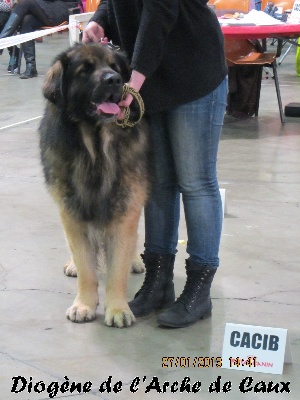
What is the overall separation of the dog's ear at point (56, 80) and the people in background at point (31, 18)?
7588 mm

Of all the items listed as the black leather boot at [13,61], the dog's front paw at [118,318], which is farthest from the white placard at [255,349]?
the black leather boot at [13,61]

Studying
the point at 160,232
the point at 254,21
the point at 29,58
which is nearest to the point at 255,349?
the point at 160,232

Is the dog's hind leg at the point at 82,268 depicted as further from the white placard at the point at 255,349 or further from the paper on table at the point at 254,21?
the paper on table at the point at 254,21

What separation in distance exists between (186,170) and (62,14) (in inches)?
327

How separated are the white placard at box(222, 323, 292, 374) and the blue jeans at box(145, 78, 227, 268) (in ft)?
1.60

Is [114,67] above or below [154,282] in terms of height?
above

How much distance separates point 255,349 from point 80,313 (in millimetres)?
767

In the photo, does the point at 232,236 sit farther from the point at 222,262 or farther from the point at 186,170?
the point at 186,170

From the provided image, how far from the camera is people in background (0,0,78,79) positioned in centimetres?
1027

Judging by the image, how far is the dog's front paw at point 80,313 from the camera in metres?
3.04

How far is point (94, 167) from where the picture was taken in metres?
2.90

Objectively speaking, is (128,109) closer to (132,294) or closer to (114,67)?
(114,67)

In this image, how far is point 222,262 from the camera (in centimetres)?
376

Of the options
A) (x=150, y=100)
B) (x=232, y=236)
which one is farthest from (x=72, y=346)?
(x=232, y=236)
